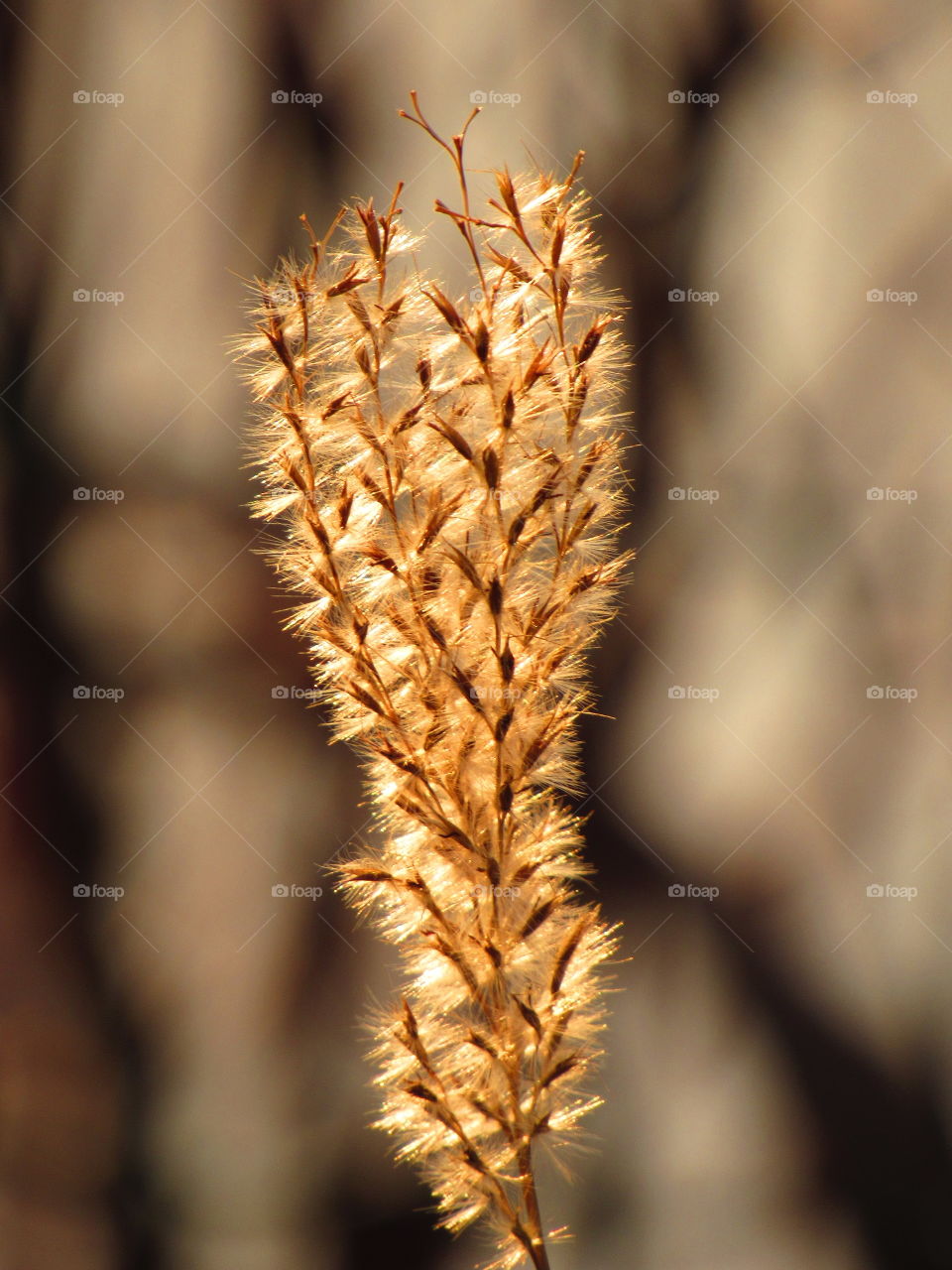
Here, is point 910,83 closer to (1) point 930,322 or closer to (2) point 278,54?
(1) point 930,322
